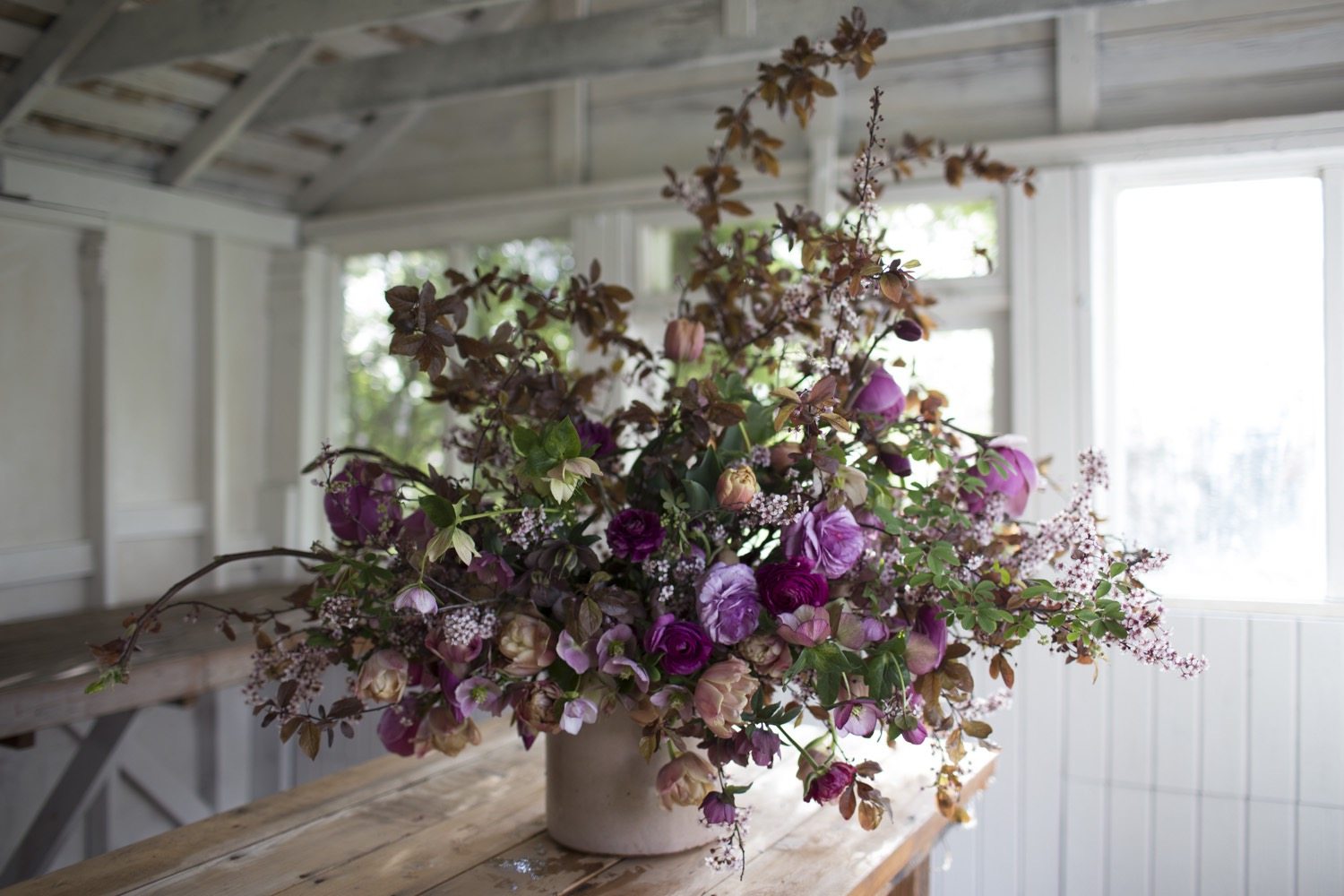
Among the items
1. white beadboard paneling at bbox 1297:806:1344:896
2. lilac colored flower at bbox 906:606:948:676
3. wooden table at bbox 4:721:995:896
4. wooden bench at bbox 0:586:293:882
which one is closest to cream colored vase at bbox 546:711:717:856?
wooden table at bbox 4:721:995:896

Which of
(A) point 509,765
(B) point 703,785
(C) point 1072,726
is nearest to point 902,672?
(B) point 703,785

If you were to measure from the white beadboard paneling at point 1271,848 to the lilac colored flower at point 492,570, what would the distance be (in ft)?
7.52

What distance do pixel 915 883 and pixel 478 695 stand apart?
944 millimetres

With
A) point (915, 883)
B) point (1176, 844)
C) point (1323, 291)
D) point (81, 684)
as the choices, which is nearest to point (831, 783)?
point (915, 883)

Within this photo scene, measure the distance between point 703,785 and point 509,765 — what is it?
0.78 meters

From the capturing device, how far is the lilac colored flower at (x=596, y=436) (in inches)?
52.5

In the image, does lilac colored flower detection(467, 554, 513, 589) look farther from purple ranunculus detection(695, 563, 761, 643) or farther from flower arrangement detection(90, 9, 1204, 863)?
purple ranunculus detection(695, 563, 761, 643)

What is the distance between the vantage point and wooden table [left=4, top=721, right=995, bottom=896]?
1378 mm

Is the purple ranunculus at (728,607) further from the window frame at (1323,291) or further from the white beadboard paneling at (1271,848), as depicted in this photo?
the white beadboard paneling at (1271,848)

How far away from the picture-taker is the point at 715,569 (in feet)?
3.82

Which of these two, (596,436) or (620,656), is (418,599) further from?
(596,436)

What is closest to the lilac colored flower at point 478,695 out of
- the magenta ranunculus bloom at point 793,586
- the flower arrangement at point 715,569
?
the flower arrangement at point 715,569

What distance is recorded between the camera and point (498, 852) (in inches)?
58.1

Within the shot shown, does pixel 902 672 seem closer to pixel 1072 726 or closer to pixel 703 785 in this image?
pixel 703 785
